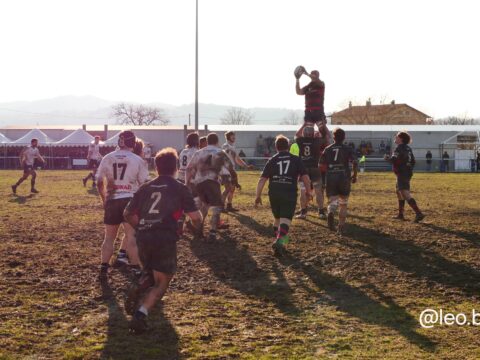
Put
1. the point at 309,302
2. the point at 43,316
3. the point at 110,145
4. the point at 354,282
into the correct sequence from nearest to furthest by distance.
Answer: the point at 43,316 < the point at 309,302 < the point at 354,282 < the point at 110,145

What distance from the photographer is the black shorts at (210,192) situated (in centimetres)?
1085

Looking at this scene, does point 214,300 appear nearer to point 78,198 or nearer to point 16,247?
point 16,247

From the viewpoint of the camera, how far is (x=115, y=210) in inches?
308

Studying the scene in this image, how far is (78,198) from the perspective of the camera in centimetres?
1959

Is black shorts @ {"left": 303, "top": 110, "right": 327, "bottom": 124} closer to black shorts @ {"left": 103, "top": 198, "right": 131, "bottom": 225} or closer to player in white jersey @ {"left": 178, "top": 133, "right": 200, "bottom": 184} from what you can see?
player in white jersey @ {"left": 178, "top": 133, "right": 200, "bottom": 184}

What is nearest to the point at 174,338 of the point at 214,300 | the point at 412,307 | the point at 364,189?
the point at 214,300

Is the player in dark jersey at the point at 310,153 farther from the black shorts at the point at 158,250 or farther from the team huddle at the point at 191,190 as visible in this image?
the black shorts at the point at 158,250

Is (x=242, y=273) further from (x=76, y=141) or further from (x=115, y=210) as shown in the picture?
(x=76, y=141)

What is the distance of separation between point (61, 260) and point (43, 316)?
9.79 ft

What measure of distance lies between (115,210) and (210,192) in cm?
325

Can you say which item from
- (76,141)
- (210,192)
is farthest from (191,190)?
(76,141)

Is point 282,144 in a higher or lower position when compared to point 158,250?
higher

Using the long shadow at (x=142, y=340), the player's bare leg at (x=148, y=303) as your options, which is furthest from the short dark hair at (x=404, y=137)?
the player's bare leg at (x=148, y=303)

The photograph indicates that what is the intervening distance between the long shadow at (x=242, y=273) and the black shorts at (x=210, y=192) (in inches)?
29.7
